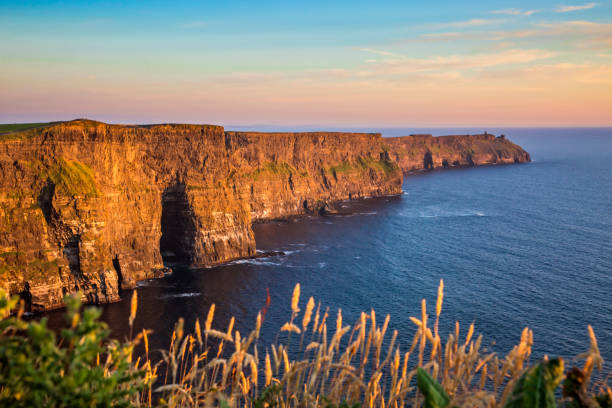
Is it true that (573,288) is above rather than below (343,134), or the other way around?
below

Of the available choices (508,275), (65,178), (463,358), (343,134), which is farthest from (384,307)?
(343,134)

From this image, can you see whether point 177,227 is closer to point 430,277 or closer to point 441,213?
point 430,277

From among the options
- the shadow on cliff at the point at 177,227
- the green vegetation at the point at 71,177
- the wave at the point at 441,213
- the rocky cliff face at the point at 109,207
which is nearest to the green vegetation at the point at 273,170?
the rocky cliff face at the point at 109,207

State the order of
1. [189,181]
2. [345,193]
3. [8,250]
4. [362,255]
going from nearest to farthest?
[8,250] → [189,181] → [362,255] → [345,193]

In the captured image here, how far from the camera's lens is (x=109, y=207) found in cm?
7619

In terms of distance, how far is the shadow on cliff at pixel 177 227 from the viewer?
298ft

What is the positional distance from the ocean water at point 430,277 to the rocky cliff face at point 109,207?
4976 mm

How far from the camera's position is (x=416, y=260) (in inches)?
3720

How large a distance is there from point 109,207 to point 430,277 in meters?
56.8

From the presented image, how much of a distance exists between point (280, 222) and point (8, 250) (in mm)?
83547

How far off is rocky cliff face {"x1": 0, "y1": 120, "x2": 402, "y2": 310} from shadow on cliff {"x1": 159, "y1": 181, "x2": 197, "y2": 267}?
0.20 meters

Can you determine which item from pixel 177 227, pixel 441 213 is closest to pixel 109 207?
pixel 177 227

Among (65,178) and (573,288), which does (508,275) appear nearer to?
(573,288)

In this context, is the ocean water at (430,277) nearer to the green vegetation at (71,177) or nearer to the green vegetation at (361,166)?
the green vegetation at (71,177)
